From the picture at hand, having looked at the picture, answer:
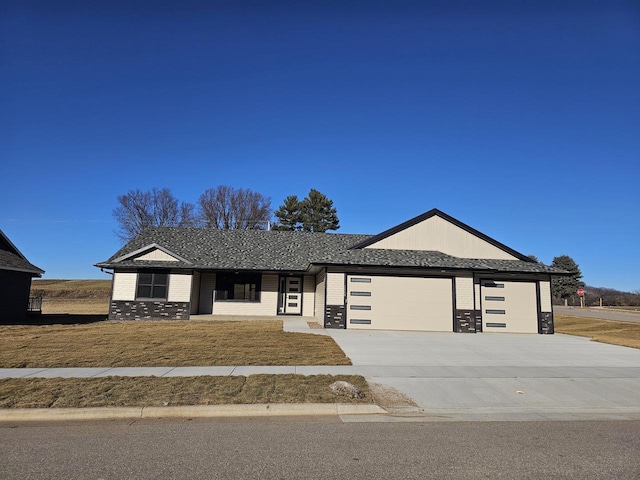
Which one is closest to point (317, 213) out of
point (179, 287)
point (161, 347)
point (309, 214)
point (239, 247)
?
point (309, 214)

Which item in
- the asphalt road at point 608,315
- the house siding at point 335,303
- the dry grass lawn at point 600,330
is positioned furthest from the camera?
the asphalt road at point 608,315

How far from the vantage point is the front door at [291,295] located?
76.4ft

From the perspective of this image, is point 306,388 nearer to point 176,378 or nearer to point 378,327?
point 176,378

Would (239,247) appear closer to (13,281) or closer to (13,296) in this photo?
(13,281)

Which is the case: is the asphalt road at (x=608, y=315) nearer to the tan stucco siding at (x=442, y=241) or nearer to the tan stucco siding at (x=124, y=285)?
the tan stucco siding at (x=442, y=241)

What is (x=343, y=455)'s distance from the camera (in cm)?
458

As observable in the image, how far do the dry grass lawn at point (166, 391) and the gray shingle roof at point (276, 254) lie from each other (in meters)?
10.8

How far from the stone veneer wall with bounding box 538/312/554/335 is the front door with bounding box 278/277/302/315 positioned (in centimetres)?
1236

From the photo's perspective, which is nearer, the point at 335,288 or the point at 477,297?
the point at 335,288

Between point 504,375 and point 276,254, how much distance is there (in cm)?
1670

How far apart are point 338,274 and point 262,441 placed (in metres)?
13.5

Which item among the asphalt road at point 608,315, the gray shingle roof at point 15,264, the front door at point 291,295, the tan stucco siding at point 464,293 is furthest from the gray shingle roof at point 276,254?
the asphalt road at point 608,315

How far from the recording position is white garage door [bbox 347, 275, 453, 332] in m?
18.2

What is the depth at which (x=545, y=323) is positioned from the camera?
61.0 ft
